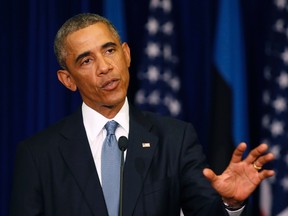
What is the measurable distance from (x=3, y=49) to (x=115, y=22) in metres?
0.71

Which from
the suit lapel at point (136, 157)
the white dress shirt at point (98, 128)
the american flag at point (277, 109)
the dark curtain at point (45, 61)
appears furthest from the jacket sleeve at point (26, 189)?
the american flag at point (277, 109)

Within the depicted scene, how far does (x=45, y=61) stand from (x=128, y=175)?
1581 mm

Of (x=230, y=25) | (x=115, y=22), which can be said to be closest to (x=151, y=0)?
(x=115, y=22)

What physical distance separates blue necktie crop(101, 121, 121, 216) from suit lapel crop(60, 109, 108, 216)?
3 cm

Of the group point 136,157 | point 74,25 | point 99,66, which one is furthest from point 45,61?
point 136,157

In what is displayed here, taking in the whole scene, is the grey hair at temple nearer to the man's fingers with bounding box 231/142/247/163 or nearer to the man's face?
the man's face

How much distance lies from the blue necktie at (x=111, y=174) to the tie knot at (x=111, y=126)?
0.04m

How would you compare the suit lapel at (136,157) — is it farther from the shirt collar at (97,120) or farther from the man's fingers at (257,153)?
the man's fingers at (257,153)

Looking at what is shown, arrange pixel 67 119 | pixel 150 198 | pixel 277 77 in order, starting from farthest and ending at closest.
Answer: pixel 277 77 → pixel 67 119 → pixel 150 198

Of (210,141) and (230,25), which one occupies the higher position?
(230,25)

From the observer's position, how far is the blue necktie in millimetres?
2109

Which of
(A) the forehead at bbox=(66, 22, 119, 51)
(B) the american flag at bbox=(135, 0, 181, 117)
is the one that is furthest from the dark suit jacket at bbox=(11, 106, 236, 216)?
(B) the american flag at bbox=(135, 0, 181, 117)

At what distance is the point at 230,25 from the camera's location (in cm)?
346

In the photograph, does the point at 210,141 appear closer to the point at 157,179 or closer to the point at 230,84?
the point at 230,84
